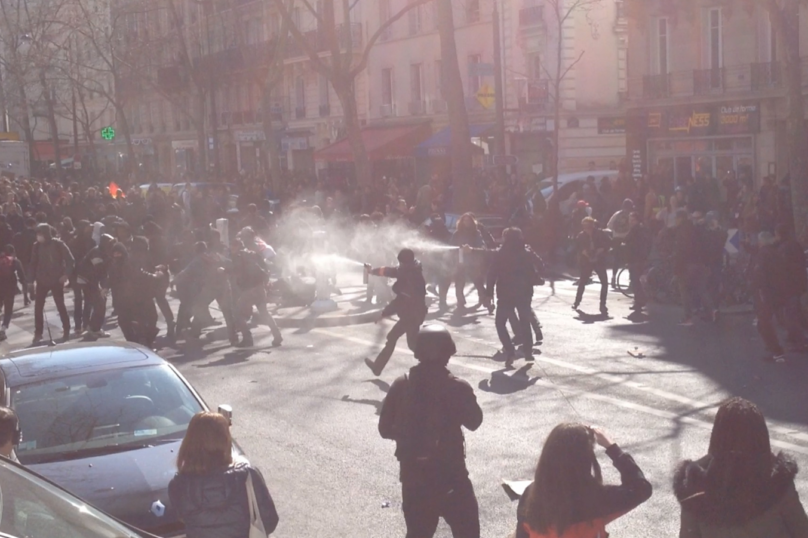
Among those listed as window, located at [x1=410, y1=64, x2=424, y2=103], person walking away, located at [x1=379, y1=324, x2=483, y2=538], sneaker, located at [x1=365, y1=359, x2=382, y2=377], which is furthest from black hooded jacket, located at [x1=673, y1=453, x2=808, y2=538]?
window, located at [x1=410, y1=64, x2=424, y2=103]

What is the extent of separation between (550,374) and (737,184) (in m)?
17.4

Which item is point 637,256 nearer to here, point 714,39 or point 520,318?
point 520,318

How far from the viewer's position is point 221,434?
502 cm

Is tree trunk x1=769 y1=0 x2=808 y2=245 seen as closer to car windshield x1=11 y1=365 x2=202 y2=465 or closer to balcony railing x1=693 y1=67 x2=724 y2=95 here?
car windshield x1=11 y1=365 x2=202 y2=465

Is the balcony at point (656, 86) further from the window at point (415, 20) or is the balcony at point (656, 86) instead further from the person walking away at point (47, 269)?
the person walking away at point (47, 269)

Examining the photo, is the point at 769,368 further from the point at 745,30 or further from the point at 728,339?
the point at 745,30

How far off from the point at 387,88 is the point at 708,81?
17.5 metres

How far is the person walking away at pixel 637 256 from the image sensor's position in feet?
58.0

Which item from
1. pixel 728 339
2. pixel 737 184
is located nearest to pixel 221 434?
pixel 728 339

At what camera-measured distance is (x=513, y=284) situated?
43.7 feet

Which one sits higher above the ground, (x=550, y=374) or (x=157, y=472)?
(x=157, y=472)

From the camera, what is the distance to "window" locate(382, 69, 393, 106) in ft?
164

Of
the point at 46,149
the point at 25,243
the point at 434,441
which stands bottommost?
the point at 25,243

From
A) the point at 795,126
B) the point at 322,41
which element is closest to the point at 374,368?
the point at 795,126
